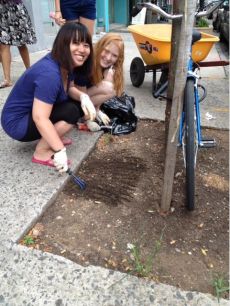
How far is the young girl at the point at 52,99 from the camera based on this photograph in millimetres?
2065

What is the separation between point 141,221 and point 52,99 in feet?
3.10

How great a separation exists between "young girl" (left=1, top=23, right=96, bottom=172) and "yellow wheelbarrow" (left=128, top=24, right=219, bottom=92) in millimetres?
1351

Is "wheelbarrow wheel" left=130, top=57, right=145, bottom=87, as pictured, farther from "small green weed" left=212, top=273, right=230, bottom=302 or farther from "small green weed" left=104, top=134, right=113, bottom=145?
"small green weed" left=212, top=273, right=230, bottom=302

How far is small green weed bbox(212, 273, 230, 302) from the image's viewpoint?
1.50 metres

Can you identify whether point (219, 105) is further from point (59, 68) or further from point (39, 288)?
point (39, 288)

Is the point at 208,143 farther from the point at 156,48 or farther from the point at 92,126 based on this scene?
the point at 156,48

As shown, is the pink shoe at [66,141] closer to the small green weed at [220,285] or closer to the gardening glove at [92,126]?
the gardening glove at [92,126]

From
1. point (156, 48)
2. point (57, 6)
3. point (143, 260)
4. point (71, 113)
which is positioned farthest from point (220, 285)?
point (57, 6)

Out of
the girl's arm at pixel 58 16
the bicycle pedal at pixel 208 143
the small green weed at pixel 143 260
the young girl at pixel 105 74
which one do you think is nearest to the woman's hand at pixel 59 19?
the girl's arm at pixel 58 16

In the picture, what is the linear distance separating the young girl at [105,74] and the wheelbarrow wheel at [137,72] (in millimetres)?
1275

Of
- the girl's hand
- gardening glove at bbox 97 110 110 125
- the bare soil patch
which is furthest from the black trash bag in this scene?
the bare soil patch

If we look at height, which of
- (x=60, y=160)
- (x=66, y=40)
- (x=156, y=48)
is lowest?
(x=60, y=160)

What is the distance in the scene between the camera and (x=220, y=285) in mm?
1530

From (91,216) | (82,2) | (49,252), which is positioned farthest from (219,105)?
(49,252)
